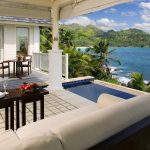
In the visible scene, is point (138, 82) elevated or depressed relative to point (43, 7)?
depressed

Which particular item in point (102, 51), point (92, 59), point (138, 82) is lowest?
point (138, 82)

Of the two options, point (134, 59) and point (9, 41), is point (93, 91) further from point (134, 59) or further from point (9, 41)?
point (134, 59)

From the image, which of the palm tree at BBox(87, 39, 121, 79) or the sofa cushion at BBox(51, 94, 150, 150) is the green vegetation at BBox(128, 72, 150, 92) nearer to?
the palm tree at BBox(87, 39, 121, 79)

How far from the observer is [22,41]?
12.1m

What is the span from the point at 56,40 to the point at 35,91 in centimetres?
357

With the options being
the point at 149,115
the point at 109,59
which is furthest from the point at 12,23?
the point at 149,115

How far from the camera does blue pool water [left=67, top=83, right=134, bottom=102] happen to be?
7.01 metres

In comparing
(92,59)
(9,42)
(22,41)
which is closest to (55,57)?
(9,42)

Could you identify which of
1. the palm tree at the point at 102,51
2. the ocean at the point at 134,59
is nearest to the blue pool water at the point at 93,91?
the palm tree at the point at 102,51

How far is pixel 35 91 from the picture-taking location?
12.3 feet

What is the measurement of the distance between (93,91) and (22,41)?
626 cm

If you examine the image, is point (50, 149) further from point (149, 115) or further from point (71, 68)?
point (71, 68)

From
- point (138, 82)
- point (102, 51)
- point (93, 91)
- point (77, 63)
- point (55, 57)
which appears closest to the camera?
point (55, 57)

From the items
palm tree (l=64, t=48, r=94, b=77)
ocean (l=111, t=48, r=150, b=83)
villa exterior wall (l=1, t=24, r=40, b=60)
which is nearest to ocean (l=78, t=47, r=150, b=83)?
ocean (l=111, t=48, r=150, b=83)
